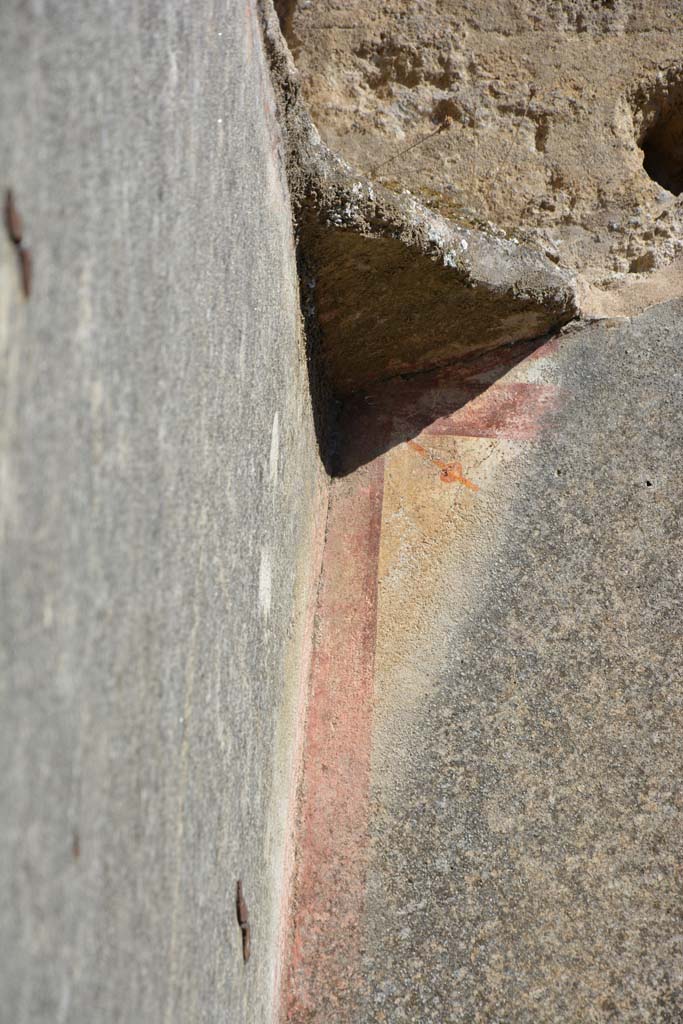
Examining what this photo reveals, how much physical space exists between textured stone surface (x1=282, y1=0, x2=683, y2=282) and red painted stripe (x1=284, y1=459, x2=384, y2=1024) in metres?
1.30

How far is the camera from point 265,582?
2537 millimetres

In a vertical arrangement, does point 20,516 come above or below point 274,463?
above

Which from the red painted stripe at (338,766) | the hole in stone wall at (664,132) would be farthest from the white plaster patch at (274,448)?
the hole in stone wall at (664,132)

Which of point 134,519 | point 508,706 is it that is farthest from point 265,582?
point 134,519

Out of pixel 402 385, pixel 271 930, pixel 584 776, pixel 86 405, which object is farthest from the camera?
pixel 402 385

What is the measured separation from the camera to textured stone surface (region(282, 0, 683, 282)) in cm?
386

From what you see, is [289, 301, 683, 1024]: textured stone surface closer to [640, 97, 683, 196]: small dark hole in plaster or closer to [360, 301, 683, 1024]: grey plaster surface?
[360, 301, 683, 1024]: grey plaster surface

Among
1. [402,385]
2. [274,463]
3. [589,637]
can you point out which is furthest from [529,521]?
[274,463]

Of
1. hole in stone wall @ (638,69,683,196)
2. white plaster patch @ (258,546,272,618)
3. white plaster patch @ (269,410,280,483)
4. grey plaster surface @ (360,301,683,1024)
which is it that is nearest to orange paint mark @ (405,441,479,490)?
grey plaster surface @ (360,301,683,1024)

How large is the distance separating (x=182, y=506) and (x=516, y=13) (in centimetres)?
328

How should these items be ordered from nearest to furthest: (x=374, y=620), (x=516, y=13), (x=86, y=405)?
1. (x=86, y=405)
2. (x=374, y=620)
3. (x=516, y=13)

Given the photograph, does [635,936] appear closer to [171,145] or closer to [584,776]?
[584,776]

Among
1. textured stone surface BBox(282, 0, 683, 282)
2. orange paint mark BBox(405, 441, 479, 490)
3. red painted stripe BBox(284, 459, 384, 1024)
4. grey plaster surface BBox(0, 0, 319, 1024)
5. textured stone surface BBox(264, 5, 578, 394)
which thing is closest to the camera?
grey plaster surface BBox(0, 0, 319, 1024)

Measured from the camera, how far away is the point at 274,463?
105 inches
